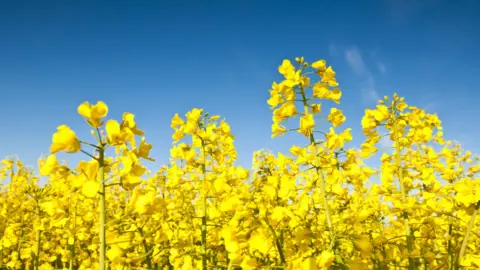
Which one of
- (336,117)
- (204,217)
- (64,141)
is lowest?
(204,217)

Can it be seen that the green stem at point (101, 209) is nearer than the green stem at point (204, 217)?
Yes

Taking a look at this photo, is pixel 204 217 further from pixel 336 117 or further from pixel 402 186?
pixel 402 186

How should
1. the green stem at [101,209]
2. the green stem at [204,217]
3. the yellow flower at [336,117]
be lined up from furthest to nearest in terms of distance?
the yellow flower at [336,117], the green stem at [204,217], the green stem at [101,209]

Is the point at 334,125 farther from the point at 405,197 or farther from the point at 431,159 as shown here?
the point at 431,159

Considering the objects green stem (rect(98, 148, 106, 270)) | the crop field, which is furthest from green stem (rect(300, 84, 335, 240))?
green stem (rect(98, 148, 106, 270))

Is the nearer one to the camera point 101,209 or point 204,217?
point 101,209

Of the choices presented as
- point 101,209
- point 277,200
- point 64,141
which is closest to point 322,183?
point 277,200

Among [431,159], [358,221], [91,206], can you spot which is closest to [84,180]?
[358,221]

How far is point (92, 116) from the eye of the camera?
2.94 metres

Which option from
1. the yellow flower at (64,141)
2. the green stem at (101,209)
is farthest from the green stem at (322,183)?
the yellow flower at (64,141)

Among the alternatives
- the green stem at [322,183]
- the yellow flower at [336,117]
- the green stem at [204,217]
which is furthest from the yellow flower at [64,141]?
the yellow flower at [336,117]

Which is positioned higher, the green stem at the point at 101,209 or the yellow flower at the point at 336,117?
the yellow flower at the point at 336,117

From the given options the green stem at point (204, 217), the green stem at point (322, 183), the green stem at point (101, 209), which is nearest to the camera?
the green stem at point (101, 209)

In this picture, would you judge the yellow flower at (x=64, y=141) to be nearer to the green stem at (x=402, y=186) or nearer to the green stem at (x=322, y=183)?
the green stem at (x=322, y=183)
